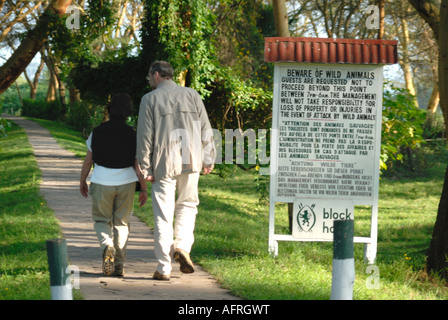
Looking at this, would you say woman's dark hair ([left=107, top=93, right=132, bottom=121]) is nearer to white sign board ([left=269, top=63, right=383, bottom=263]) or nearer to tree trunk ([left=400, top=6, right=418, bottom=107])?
white sign board ([left=269, top=63, right=383, bottom=263])

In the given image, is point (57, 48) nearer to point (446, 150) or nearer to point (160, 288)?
point (160, 288)

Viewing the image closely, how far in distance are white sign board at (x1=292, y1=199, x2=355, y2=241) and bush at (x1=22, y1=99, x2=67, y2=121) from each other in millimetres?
43175

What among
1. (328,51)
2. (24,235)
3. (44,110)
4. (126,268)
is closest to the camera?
(126,268)

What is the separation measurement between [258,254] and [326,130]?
Answer: 170cm

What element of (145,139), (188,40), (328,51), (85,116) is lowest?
(145,139)

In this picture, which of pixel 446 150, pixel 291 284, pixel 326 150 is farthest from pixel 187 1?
pixel 446 150

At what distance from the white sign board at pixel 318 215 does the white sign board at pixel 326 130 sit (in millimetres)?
85

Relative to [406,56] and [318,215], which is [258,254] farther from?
[406,56]

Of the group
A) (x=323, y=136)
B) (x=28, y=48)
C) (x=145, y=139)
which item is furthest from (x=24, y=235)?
(x=28, y=48)

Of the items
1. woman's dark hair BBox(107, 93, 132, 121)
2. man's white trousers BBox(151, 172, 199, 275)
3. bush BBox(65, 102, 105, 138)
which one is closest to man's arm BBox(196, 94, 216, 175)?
man's white trousers BBox(151, 172, 199, 275)

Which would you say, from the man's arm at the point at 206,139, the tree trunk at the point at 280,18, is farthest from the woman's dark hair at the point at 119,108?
the tree trunk at the point at 280,18

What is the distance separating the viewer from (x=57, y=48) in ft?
48.2

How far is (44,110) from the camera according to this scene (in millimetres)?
57969

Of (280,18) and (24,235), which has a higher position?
(280,18)
